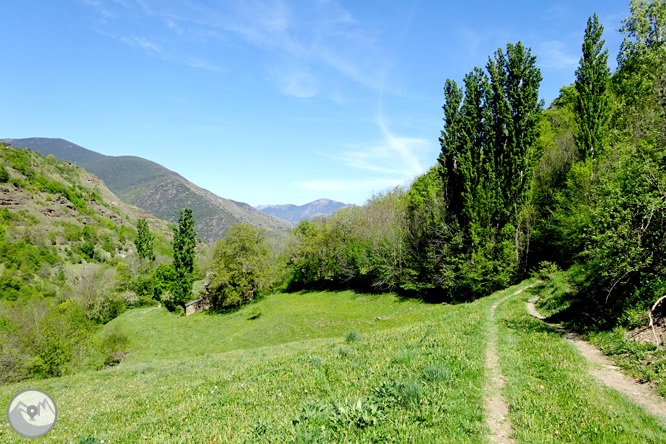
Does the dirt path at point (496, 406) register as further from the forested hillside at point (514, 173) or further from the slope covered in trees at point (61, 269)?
the slope covered in trees at point (61, 269)

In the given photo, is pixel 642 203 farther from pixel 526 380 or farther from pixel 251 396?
pixel 251 396

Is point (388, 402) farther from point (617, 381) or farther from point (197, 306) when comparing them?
point (197, 306)

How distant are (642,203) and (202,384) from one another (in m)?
17.9

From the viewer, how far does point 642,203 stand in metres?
10.9

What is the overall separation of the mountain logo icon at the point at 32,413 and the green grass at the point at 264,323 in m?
26.2

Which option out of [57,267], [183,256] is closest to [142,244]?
[57,267]

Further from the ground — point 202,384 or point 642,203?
point 642,203

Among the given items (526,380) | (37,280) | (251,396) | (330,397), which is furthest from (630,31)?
(37,280)

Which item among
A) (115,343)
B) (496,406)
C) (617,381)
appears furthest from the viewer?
(115,343)

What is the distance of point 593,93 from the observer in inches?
1318

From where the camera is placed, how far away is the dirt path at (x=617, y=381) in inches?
264

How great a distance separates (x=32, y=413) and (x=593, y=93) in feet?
157

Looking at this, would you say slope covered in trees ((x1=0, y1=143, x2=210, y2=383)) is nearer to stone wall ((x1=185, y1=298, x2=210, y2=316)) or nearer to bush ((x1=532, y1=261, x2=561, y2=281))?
stone wall ((x1=185, y1=298, x2=210, y2=316))

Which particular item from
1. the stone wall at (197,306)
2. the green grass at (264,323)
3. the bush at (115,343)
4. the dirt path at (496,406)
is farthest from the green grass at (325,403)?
the stone wall at (197,306)
